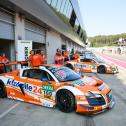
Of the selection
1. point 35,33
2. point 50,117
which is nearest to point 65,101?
point 50,117

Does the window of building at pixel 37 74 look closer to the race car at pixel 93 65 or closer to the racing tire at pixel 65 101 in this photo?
the racing tire at pixel 65 101

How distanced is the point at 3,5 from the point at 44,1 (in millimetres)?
3980

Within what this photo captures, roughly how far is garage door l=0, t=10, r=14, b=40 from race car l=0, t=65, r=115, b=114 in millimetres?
4410

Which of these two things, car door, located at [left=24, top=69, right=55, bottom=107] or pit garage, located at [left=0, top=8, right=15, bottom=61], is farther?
pit garage, located at [left=0, top=8, right=15, bottom=61]

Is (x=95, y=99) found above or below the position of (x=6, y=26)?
below

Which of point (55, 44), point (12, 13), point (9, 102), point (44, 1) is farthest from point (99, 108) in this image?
point (55, 44)

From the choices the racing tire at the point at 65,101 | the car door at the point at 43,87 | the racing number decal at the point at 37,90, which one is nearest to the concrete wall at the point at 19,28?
the car door at the point at 43,87

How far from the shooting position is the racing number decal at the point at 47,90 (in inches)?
282

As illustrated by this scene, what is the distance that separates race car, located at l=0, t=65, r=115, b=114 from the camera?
6480mm

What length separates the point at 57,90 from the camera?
699 centimetres

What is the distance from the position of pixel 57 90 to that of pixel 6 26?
7061 millimetres

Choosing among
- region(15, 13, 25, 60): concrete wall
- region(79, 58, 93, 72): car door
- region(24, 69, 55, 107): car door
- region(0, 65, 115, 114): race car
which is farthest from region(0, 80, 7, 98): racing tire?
region(79, 58, 93, 72): car door

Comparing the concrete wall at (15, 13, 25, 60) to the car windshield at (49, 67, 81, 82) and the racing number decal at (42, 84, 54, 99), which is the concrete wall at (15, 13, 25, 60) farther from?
the racing number decal at (42, 84, 54, 99)

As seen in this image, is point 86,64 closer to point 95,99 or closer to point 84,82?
point 84,82
